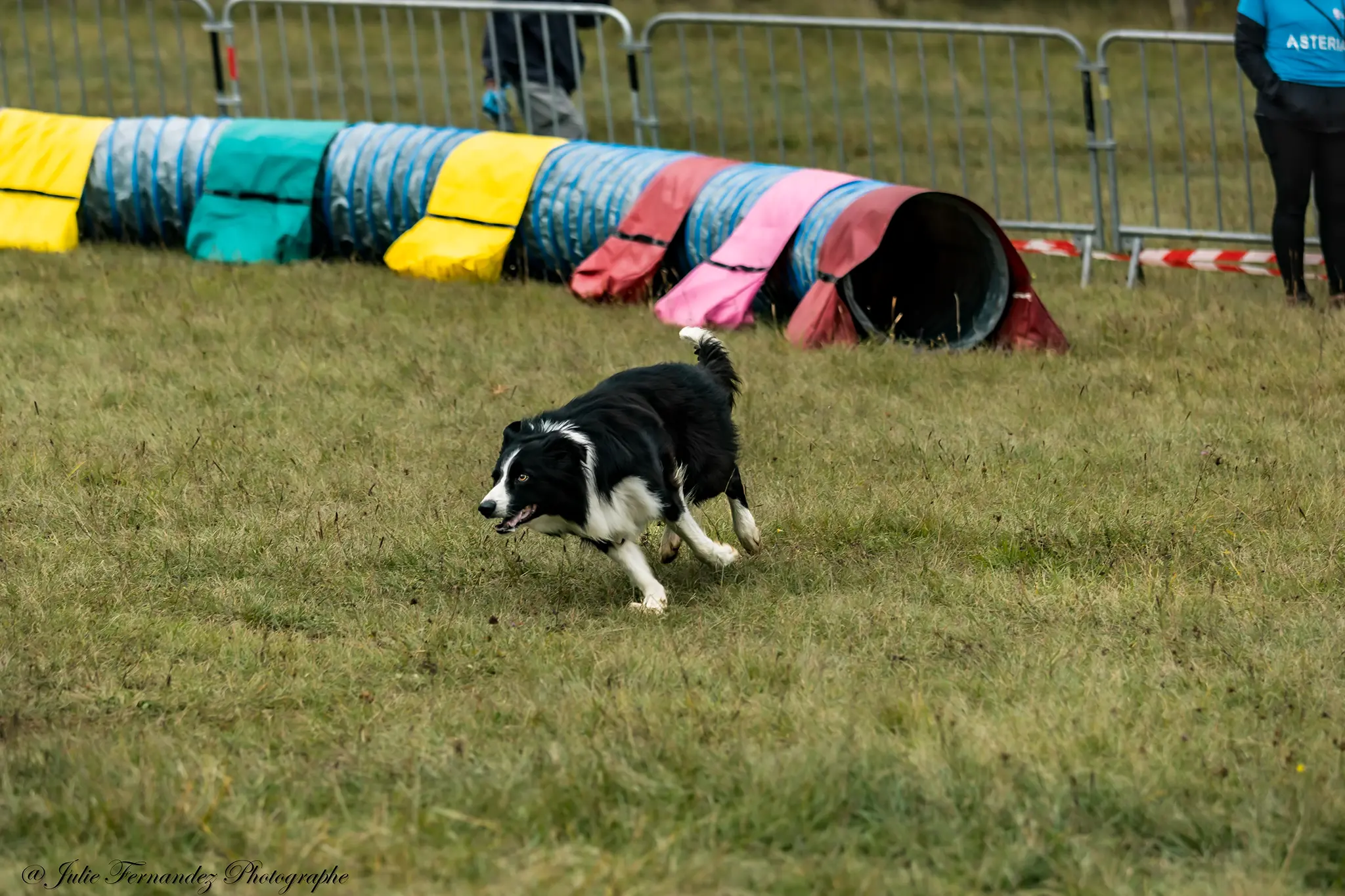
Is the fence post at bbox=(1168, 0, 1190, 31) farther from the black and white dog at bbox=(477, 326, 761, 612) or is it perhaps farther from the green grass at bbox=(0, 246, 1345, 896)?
the black and white dog at bbox=(477, 326, 761, 612)

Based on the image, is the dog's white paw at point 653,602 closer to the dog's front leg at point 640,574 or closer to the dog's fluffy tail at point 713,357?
the dog's front leg at point 640,574

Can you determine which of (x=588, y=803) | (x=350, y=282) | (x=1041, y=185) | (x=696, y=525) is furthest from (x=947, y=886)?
(x=1041, y=185)

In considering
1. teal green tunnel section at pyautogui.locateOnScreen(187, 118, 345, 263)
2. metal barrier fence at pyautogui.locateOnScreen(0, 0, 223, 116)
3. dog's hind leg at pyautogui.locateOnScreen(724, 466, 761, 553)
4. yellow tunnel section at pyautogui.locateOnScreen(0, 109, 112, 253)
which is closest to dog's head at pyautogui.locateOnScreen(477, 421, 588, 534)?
dog's hind leg at pyautogui.locateOnScreen(724, 466, 761, 553)

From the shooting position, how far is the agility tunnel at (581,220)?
924 cm

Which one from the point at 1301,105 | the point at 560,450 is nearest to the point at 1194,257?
the point at 1301,105

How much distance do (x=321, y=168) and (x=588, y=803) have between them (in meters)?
8.81

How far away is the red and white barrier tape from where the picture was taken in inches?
424

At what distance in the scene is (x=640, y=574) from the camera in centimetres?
541

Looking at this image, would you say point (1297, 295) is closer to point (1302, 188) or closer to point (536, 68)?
point (1302, 188)

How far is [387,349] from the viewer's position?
29.8 feet

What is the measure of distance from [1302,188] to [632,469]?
6292 millimetres

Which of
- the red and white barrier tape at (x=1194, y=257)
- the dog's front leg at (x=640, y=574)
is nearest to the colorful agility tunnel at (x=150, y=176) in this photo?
the red and white barrier tape at (x=1194, y=257)

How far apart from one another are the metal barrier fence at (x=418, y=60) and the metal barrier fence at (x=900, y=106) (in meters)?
0.67

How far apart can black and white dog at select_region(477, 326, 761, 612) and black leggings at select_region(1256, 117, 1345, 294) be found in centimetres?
535
